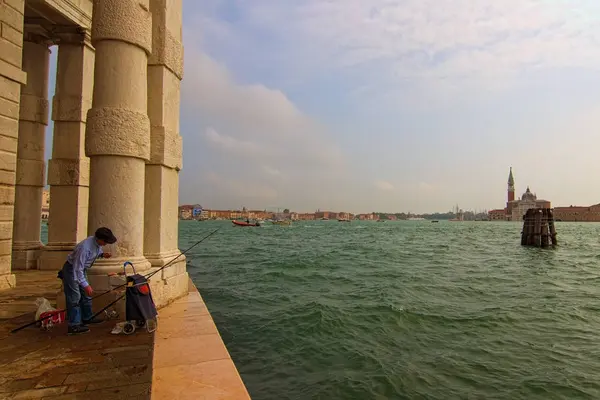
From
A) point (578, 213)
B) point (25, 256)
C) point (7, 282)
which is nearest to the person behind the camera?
point (7, 282)

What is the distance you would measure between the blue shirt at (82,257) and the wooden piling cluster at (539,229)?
45323mm

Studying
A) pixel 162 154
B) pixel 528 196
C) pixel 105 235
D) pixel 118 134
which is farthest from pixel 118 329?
pixel 528 196

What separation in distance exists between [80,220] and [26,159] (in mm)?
2094

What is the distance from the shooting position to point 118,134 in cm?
564

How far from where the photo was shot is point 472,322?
9656 millimetres

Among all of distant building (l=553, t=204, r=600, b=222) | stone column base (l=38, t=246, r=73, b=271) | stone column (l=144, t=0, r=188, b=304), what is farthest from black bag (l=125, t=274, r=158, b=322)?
distant building (l=553, t=204, r=600, b=222)

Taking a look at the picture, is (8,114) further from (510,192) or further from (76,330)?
(510,192)

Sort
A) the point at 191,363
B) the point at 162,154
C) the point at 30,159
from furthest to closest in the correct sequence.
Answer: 1. the point at 30,159
2. the point at 162,154
3. the point at 191,363

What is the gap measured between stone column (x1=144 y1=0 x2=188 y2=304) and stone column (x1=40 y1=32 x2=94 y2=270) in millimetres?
4825

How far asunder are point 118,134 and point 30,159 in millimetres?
6205

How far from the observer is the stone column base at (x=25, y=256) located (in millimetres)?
10000

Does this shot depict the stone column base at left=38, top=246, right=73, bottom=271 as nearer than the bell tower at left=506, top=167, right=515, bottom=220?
Yes

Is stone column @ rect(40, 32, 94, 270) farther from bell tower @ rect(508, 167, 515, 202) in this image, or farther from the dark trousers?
bell tower @ rect(508, 167, 515, 202)

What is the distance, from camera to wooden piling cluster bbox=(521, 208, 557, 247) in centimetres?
4016
